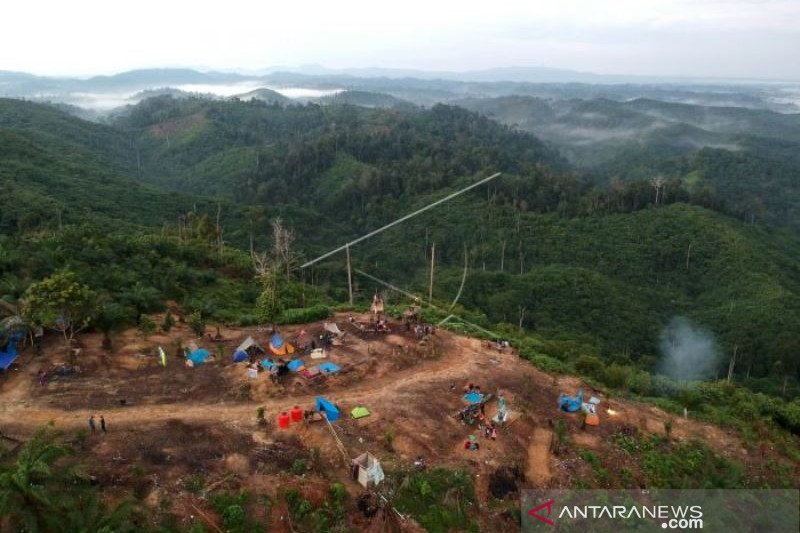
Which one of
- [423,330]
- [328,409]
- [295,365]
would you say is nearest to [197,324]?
[295,365]

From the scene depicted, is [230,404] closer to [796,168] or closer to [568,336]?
[568,336]

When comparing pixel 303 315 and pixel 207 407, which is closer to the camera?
pixel 207 407

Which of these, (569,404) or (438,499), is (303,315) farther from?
(438,499)

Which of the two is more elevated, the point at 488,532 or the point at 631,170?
the point at 488,532

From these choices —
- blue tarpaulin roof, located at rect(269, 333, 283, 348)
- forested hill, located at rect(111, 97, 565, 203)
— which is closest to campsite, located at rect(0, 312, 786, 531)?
blue tarpaulin roof, located at rect(269, 333, 283, 348)

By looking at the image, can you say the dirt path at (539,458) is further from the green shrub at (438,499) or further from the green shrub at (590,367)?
the green shrub at (590,367)

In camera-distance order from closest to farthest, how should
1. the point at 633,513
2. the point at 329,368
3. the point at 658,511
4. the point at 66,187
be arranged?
the point at 633,513
the point at 658,511
the point at 329,368
the point at 66,187

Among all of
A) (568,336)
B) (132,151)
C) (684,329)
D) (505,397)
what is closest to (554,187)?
(684,329)
